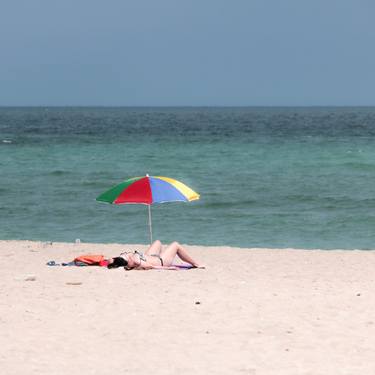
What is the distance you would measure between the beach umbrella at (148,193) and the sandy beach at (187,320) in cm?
110

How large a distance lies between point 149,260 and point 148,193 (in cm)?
106

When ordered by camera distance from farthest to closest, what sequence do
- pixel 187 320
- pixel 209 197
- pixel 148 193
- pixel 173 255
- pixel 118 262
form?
pixel 209 197, pixel 148 193, pixel 173 255, pixel 118 262, pixel 187 320

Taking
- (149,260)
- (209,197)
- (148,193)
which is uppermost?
(148,193)

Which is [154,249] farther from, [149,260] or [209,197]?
[209,197]

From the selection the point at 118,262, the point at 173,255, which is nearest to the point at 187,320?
the point at 118,262

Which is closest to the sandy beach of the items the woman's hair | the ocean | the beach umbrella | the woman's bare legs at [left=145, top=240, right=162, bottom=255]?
the woman's hair

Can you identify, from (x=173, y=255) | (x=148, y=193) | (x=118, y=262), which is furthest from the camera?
(x=148, y=193)

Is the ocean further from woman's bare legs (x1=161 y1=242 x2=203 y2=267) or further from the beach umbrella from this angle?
woman's bare legs (x1=161 y1=242 x2=203 y2=267)

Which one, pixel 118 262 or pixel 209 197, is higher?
pixel 118 262

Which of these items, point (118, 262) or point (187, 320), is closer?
point (187, 320)

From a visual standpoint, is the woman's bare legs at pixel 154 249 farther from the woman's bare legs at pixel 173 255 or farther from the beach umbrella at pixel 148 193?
the beach umbrella at pixel 148 193

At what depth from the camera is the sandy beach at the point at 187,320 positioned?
23.9ft

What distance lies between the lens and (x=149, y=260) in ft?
41.3

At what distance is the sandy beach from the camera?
23.9 ft
